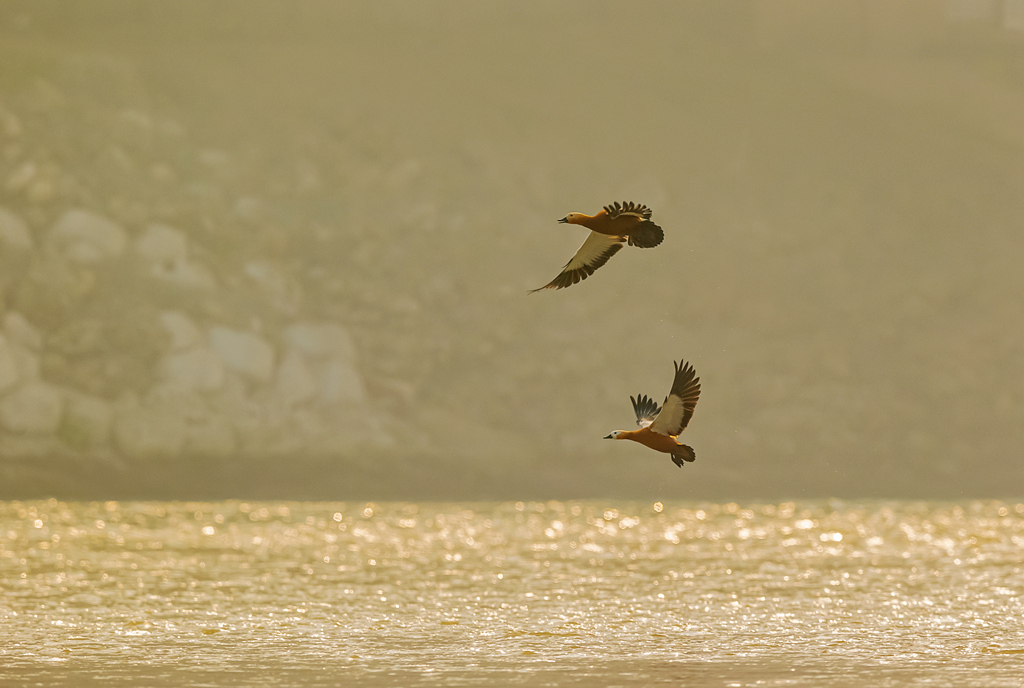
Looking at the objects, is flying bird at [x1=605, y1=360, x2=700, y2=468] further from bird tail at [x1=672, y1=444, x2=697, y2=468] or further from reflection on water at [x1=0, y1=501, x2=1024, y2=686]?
reflection on water at [x1=0, y1=501, x2=1024, y2=686]

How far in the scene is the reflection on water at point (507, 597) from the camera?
871 cm

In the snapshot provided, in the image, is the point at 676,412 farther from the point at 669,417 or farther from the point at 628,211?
the point at 628,211

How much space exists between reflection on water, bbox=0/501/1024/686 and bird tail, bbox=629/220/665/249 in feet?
12.1

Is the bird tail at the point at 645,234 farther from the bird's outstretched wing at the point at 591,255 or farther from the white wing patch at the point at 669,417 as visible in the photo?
the white wing patch at the point at 669,417

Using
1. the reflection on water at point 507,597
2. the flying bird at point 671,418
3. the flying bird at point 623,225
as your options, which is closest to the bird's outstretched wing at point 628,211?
the flying bird at point 623,225

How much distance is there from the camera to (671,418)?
5.72m

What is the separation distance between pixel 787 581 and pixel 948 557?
254 centimetres

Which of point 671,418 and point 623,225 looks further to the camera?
point 671,418

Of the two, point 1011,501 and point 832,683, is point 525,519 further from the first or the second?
point 832,683

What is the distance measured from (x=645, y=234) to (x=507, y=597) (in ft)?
22.3

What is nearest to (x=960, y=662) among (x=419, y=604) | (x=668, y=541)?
(x=419, y=604)

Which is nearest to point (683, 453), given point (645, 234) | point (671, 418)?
point (671, 418)

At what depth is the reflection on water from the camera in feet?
28.6

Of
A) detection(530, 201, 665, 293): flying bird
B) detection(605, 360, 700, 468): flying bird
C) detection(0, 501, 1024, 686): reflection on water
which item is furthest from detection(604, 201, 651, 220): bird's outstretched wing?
detection(0, 501, 1024, 686): reflection on water
